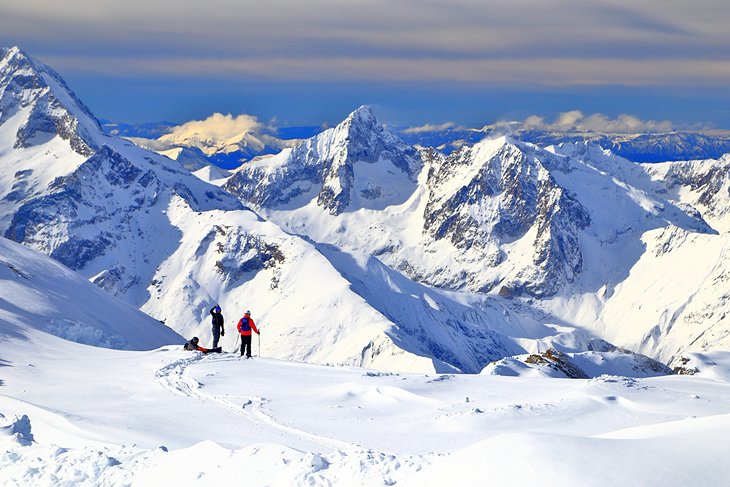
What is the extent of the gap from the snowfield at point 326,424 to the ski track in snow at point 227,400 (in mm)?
66

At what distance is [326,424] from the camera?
24.8 metres

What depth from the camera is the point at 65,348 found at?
4106 cm

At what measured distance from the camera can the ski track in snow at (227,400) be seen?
2251 centimetres

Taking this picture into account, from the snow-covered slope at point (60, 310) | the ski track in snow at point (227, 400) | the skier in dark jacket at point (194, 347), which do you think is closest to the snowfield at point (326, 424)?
the ski track in snow at point (227, 400)

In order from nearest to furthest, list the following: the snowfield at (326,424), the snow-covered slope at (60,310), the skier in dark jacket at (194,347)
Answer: the snowfield at (326,424) < the skier in dark jacket at (194,347) < the snow-covered slope at (60,310)

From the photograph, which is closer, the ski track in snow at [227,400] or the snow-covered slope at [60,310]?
the ski track in snow at [227,400]

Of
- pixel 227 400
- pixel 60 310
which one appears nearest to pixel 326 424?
pixel 227 400

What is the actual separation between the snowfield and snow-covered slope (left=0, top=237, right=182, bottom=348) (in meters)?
9.99

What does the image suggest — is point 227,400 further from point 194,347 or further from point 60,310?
point 60,310

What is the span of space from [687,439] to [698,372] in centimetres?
7898

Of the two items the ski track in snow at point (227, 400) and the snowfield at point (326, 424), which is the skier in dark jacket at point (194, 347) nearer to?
the snowfield at point (326, 424)

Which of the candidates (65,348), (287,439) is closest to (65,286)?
(65,348)

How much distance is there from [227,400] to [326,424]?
15.2 ft

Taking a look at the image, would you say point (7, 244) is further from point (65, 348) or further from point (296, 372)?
point (296, 372)
